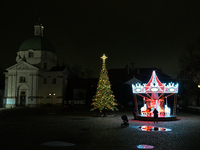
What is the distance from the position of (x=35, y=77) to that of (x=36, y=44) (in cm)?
942

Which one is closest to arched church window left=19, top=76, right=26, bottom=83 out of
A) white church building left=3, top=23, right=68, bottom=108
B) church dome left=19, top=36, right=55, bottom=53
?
white church building left=3, top=23, right=68, bottom=108

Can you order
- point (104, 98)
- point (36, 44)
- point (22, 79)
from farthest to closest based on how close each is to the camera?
point (36, 44) < point (22, 79) < point (104, 98)

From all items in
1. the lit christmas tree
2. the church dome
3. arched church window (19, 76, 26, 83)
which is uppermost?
the church dome

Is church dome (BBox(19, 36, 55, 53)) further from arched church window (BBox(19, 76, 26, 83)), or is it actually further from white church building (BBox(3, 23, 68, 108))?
arched church window (BBox(19, 76, 26, 83))

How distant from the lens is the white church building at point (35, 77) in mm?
55531

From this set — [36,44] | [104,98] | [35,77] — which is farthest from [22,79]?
[104,98]

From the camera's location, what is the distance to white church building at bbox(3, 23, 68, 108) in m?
55.5

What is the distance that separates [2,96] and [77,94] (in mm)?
20025

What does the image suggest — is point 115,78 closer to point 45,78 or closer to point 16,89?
point 45,78

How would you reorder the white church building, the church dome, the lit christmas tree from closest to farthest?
the lit christmas tree
the white church building
the church dome

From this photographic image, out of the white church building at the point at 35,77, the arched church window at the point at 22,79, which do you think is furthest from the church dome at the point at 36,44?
the arched church window at the point at 22,79

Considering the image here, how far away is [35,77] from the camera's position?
2196 inches

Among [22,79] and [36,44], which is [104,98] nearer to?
[22,79]

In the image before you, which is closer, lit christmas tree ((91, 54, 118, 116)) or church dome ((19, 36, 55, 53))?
lit christmas tree ((91, 54, 118, 116))
